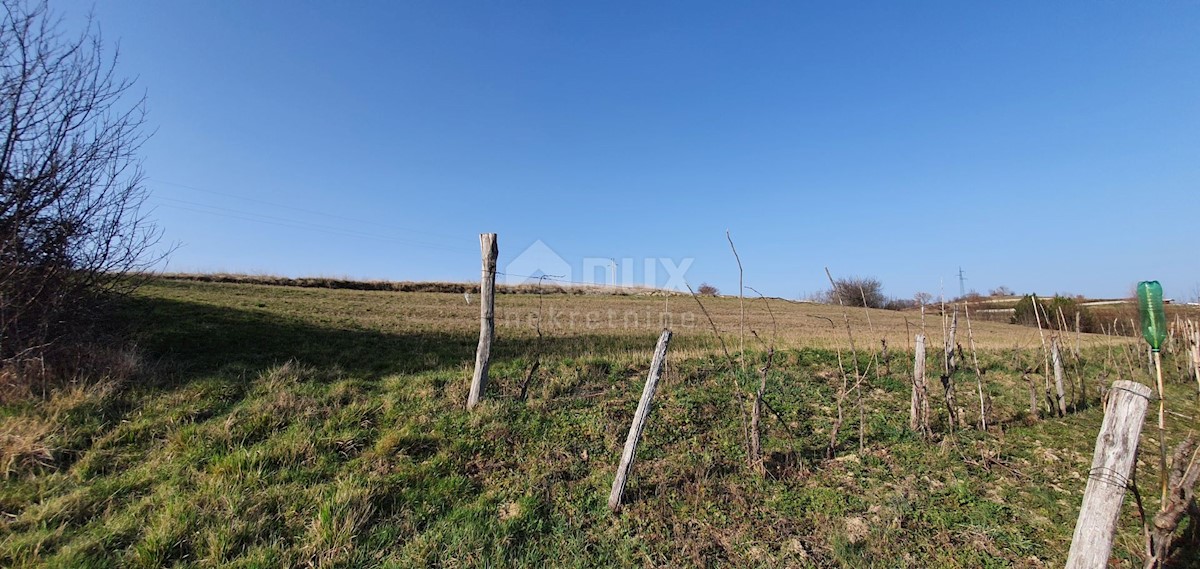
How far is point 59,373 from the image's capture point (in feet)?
20.9

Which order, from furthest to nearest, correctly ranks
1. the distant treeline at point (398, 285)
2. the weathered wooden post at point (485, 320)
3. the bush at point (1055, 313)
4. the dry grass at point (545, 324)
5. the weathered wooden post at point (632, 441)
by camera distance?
1. the distant treeline at point (398, 285)
2. the bush at point (1055, 313)
3. the dry grass at point (545, 324)
4. the weathered wooden post at point (485, 320)
5. the weathered wooden post at point (632, 441)

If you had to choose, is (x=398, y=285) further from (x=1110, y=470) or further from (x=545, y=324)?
(x=1110, y=470)

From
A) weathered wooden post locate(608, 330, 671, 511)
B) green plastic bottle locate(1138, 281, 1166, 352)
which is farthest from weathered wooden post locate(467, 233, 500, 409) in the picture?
green plastic bottle locate(1138, 281, 1166, 352)

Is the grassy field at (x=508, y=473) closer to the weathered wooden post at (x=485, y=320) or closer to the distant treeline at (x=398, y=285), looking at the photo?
the weathered wooden post at (x=485, y=320)

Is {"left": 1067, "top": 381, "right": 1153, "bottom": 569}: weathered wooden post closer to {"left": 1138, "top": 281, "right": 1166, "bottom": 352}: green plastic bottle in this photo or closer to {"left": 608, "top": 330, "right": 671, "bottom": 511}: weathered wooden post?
{"left": 1138, "top": 281, "right": 1166, "bottom": 352}: green plastic bottle

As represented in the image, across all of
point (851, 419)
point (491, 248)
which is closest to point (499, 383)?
point (491, 248)

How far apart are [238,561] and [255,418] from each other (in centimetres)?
255

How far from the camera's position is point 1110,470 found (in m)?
2.91

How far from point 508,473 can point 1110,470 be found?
479 cm

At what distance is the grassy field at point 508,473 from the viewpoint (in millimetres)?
3836

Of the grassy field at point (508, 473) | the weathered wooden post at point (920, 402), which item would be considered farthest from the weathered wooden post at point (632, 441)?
the weathered wooden post at point (920, 402)

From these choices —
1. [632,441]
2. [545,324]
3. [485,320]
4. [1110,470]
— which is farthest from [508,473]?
[545,324]

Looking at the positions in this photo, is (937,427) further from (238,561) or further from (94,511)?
(94,511)

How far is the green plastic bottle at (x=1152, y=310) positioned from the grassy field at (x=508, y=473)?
1896mm
